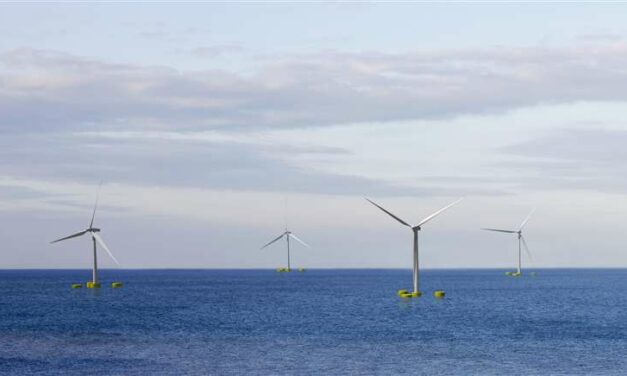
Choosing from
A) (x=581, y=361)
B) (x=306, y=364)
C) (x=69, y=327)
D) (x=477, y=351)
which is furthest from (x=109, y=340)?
(x=581, y=361)

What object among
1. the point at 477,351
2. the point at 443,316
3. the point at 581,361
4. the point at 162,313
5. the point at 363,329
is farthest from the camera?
the point at 162,313

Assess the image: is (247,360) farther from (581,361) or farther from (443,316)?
(443,316)

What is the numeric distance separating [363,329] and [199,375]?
2277 inches

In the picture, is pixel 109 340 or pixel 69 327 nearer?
pixel 109 340

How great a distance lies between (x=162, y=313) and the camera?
18912 cm

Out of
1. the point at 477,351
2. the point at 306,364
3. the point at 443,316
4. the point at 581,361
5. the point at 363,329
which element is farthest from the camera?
the point at 443,316

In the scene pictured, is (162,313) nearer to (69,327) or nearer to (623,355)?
(69,327)

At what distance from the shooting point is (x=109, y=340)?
430 feet

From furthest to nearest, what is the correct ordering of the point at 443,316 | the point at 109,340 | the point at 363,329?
the point at 443,316, the point at 363,329, the point at 109,340

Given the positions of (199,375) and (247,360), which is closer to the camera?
(199,375)

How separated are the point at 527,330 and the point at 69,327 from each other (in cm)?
7437

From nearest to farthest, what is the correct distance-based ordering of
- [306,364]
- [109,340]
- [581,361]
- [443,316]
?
[306,364] < [581,361] < [109,340] < [443,316]

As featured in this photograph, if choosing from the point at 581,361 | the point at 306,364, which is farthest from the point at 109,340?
the point at 581,361

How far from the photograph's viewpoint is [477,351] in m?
118
